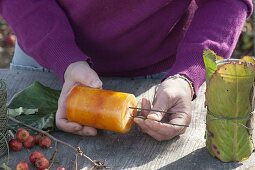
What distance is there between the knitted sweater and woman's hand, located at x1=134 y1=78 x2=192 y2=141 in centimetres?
10

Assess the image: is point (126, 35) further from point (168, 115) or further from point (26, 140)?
point (26, 140)

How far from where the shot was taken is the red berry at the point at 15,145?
4.66 feet

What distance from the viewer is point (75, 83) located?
5.04ft

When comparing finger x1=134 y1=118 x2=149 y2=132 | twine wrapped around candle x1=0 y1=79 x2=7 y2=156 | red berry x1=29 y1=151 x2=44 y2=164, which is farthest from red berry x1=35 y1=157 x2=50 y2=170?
finger x1=134 y1=118 x2=149 y2=132

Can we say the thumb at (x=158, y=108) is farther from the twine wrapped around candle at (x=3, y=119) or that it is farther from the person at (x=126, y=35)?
the twine wrapped around candle at (x=3, y=119)

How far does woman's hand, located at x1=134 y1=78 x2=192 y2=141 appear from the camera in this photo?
1.41m

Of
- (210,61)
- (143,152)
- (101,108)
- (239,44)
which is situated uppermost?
(210,61)

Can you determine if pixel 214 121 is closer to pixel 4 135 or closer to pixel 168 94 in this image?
pixel 168 94

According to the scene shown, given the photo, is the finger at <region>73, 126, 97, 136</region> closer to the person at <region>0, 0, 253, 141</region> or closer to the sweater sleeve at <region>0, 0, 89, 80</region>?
the person at <region>0, 0, 253, 141</region>

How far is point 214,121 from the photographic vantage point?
52.3 inches

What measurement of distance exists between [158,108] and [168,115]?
2.0 inches

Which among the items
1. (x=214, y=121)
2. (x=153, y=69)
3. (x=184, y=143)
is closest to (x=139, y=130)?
(x=184, y=143)

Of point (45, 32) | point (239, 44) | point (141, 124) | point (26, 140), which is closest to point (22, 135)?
point (26, 140)

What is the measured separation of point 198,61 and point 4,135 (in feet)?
1.77
